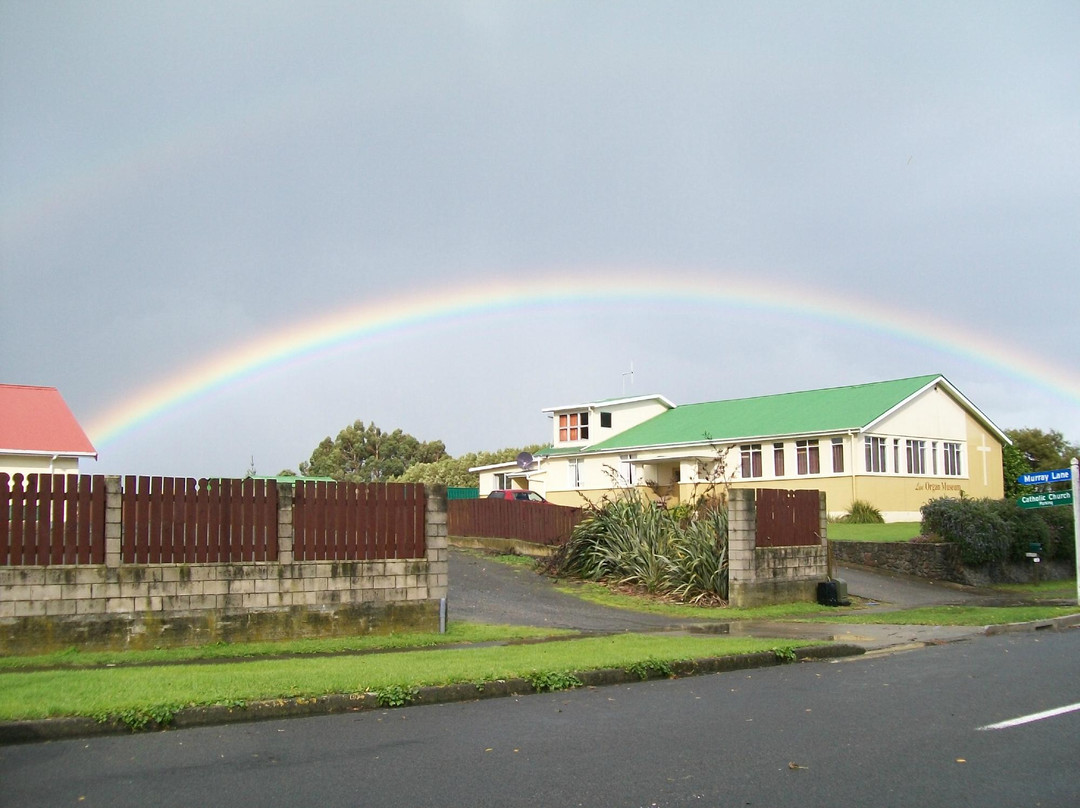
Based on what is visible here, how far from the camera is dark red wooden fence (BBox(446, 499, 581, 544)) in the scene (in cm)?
2848

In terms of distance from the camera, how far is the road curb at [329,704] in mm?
8266

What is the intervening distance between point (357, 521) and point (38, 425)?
2373 cm

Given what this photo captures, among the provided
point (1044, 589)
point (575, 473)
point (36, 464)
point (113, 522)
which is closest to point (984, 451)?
point (575, 473)

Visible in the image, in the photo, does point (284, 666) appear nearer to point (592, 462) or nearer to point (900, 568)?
point (900, 568)

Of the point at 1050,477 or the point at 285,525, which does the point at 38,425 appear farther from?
the point at 1050,477

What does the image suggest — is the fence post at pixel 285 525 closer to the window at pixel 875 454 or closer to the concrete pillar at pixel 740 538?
the concrete pillar at pixel 740 538

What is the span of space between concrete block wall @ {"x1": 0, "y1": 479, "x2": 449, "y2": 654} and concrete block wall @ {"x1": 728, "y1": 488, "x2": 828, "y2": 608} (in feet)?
23.6

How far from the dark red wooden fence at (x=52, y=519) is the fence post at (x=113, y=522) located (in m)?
0.06

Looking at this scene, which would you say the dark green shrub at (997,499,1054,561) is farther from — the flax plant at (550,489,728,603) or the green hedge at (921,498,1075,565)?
the flax plant at (550,489,728,603)

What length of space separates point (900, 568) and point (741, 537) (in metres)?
8.93

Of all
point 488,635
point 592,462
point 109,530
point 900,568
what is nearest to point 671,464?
point 592,462

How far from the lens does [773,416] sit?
46.2 m

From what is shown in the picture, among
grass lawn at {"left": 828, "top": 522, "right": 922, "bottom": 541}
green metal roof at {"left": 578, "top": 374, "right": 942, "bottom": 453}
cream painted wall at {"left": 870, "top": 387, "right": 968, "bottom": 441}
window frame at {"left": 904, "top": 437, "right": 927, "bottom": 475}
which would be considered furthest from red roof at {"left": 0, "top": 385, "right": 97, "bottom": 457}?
window frame at {"left": 904, "top": 437, "right": 927, "bottom": 475}

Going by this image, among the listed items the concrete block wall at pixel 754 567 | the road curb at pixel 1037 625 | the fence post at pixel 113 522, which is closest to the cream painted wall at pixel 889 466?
the concrete block wall at pixel 754 567
